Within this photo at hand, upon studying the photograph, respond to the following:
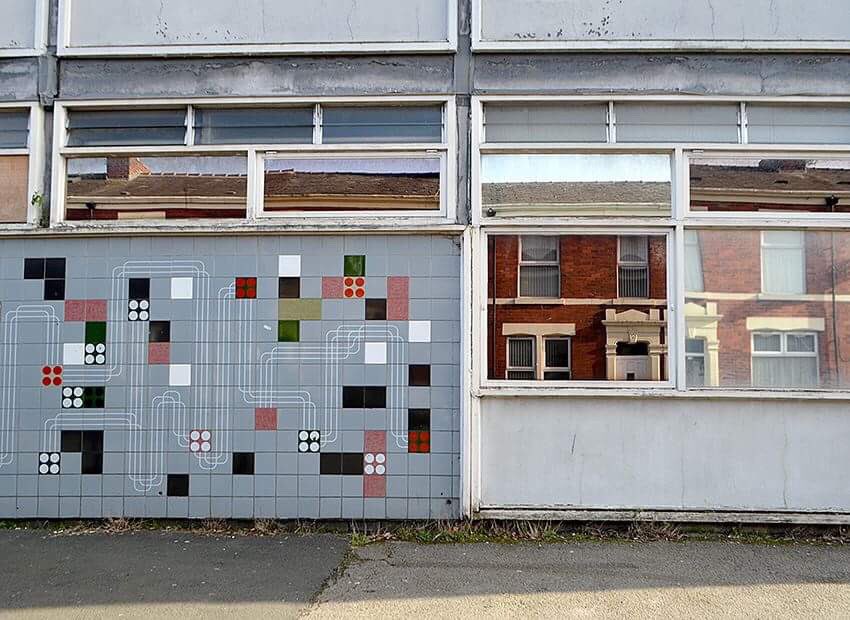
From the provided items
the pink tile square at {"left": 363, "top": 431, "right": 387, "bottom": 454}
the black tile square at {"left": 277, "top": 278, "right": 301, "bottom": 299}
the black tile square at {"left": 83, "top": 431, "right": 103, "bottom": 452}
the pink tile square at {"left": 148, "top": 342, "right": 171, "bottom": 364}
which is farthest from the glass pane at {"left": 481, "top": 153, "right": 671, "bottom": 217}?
the black tile square at {"left": 83, "top": 431, "right": 103, "bottom": 452}

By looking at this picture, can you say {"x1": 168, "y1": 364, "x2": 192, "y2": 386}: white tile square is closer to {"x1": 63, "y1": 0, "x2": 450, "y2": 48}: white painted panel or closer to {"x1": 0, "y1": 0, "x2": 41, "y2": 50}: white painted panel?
{"x1": 63, "y1": 0, "x2": 450, "y2": 48}: white painted panel

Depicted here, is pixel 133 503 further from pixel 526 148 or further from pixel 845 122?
pixel 845 122

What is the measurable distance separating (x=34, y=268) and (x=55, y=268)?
19cm

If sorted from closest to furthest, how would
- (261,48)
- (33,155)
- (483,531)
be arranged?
(483,531) < (261,48) < (33,155)

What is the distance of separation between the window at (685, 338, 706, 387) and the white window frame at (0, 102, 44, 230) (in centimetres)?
570

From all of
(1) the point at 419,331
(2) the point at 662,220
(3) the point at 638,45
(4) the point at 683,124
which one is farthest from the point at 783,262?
(1) the point at 419,331

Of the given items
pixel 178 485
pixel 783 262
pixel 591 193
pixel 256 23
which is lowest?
pixel 178 485

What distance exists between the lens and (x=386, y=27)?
6332 millimetres

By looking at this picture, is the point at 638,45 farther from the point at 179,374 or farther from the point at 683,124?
the point at 179,374

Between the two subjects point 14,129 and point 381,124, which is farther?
point 14,129

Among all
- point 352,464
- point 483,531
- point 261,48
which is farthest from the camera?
point 261,48

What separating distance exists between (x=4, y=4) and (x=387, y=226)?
13.1 ft

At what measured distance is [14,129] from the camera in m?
6.56

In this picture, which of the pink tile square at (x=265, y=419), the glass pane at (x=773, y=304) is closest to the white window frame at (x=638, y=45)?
the glass pane at (x=773, y=304)
